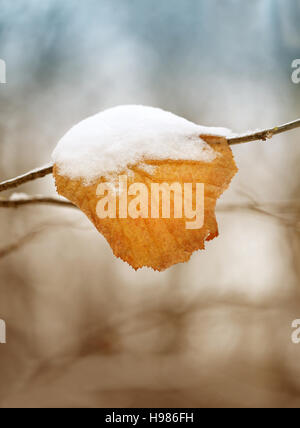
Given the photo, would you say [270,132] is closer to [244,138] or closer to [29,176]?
[244,138]

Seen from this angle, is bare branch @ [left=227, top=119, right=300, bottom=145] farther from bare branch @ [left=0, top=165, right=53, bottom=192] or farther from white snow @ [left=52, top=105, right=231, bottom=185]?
bare branch @ [left=0, top=165, right=53, bottom=192]

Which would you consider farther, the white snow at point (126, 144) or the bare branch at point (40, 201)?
the bare branch at point (40, 201)

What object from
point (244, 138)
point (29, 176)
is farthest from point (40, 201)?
point (244, 138)

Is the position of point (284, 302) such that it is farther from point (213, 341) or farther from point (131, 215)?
point (131, 215)

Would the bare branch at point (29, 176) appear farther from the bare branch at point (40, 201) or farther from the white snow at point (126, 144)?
the bare branch at point (40, 201)

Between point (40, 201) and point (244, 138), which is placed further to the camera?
point (40, 201)

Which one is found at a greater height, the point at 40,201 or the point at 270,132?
the point at 40,201

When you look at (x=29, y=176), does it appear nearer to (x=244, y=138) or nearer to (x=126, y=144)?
(x=126, y=144)

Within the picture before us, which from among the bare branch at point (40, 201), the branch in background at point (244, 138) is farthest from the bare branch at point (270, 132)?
the bare branch at point (40, 201)
